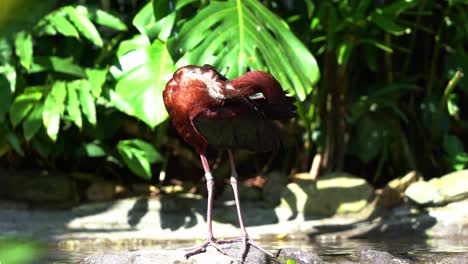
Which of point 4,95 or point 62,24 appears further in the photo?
point 62,24

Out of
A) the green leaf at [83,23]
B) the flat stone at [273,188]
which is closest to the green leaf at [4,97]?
the green leaf at [83,23]

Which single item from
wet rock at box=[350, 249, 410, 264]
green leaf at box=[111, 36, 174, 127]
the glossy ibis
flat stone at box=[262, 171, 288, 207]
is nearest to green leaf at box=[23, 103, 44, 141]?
green leaf at box=[111, 36, 174, 127]

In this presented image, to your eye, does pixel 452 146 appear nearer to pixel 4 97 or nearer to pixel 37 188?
pixel 37 188

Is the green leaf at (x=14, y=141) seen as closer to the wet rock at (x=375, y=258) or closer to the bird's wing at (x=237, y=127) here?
the bird's wing at (x=237, y=127)

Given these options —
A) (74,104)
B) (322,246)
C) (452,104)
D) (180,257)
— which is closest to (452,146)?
(452,104)

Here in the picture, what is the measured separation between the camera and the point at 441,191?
5.06 m

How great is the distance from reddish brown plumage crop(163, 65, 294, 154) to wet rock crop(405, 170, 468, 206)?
7.59ft

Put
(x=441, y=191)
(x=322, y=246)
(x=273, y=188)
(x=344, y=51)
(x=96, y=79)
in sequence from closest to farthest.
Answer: (x=322, y=246) → (x=96, y=79) → (x=441, y=191) → (x=344, y=51) → (x=273, y=188)

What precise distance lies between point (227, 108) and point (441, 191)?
8.56 ft

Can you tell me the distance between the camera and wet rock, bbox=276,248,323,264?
9.86ft

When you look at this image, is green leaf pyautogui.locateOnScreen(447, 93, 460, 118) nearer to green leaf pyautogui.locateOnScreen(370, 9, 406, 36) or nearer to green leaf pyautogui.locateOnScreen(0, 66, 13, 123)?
green leaf pyautogui.locateOnScreen(370, 9, 406, 36)

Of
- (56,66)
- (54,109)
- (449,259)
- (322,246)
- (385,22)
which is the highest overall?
(385,22)

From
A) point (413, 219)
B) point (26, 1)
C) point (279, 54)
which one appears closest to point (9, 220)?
point (279, 54)

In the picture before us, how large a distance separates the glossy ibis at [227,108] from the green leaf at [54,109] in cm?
181
